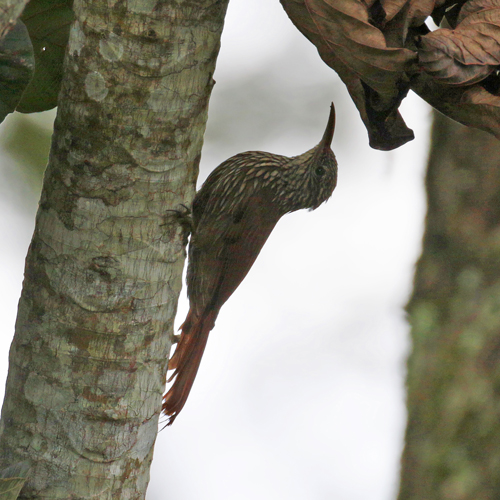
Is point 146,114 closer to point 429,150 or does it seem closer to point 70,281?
point 70,281

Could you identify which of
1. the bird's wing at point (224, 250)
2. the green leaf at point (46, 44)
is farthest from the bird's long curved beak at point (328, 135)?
the green leaf at point (46, 44)

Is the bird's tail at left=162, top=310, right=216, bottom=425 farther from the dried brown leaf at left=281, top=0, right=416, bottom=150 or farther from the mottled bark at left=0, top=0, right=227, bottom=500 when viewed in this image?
the dried brown leaf at left=281, top=0, right=416, bottom=150

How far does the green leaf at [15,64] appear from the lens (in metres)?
1.05

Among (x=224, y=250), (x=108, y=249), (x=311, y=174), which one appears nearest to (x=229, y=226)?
(x=224, y=250)

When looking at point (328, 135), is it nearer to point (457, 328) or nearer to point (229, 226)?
point (229, 226)

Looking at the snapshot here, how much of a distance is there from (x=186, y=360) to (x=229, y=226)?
0.43 m

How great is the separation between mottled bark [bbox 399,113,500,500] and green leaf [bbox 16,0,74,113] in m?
2.16

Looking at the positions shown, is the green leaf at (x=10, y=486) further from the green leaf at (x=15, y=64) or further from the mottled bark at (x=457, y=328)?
the mottled bark at (x=457, y=328)

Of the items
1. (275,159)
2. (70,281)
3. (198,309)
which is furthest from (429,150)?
(70,281)

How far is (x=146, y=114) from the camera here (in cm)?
114

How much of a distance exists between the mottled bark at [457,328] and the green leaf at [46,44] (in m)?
2.16

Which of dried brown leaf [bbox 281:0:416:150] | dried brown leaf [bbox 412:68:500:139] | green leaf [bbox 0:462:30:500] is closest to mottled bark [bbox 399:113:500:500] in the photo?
dried brown leaf [bbox 412:68:500:139]

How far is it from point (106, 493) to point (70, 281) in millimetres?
480

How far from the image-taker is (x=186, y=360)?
68.1 inches
